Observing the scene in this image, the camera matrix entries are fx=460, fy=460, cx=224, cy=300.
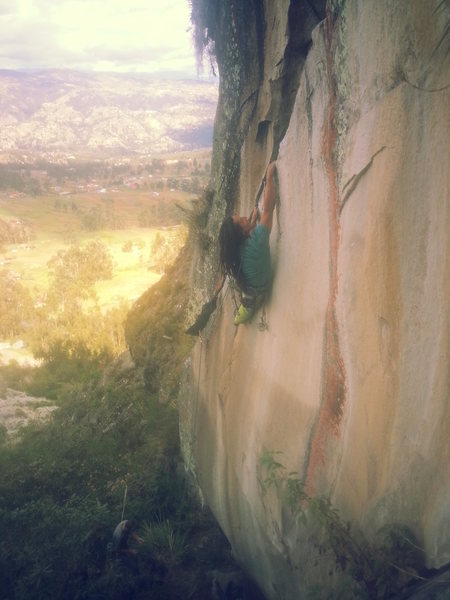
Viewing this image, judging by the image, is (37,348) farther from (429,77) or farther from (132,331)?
(429,77)

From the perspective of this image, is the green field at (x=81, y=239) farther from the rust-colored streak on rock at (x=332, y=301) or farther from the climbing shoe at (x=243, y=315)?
the rust-colored streak on rock at (x=332, y=301)

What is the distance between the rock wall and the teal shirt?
0.56ft

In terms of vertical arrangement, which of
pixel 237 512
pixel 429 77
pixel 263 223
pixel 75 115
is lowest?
pixel 237 512

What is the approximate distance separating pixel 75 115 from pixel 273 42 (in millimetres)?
197154

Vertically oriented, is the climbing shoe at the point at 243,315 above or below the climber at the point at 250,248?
below

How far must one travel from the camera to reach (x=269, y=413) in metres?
5.09

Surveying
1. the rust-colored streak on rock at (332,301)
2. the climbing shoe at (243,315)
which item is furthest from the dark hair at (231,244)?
the rust-colored streak on rock at (332,301)

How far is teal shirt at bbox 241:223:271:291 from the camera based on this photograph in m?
4.73

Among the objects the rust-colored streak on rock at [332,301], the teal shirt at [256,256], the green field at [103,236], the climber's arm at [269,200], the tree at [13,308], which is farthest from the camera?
the green field at [103,236]

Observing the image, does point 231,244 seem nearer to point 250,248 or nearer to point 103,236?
point 250,248

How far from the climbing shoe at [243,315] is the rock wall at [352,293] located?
0.20 metres

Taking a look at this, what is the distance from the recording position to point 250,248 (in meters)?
4.71

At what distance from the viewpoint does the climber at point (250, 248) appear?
187 inches

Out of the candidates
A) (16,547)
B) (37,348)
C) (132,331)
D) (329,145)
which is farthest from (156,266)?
(329,145)
